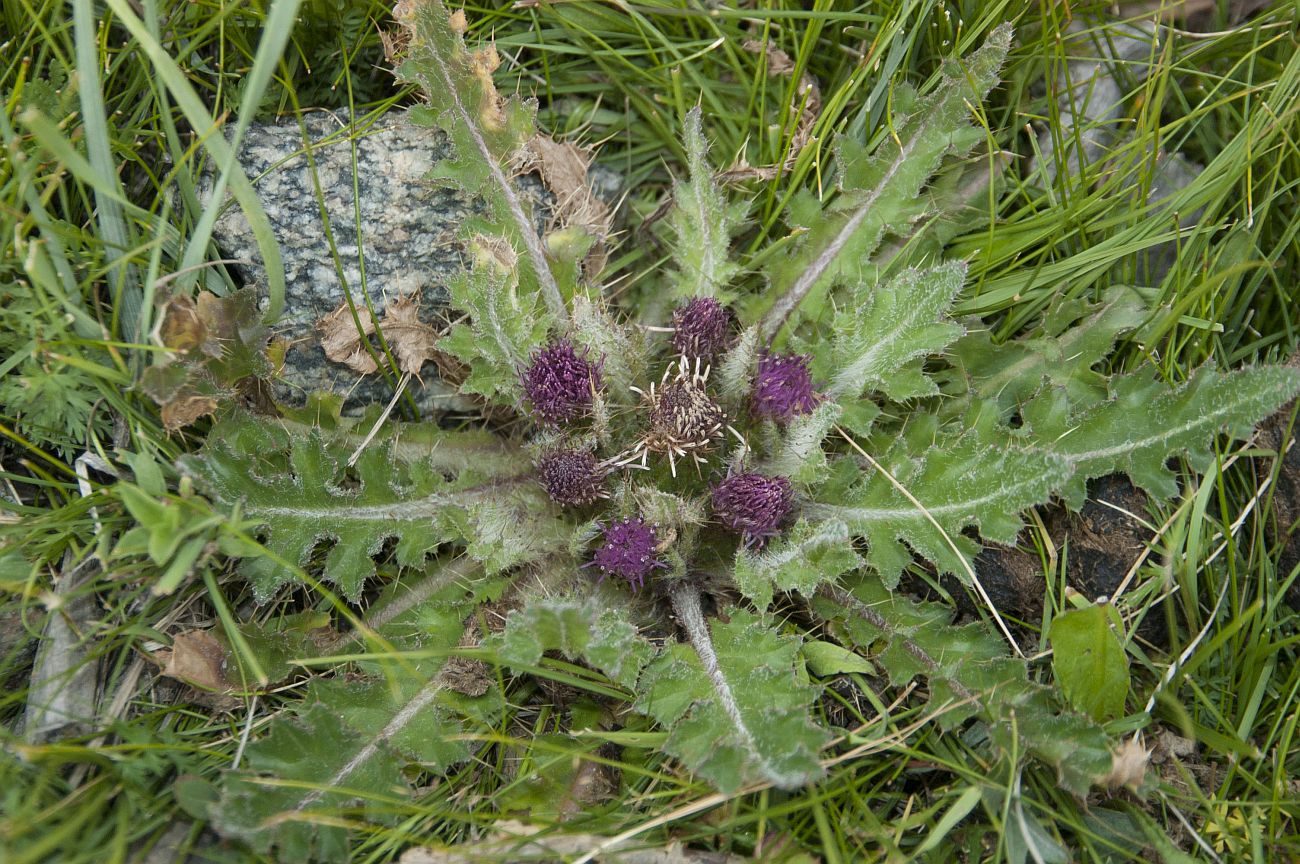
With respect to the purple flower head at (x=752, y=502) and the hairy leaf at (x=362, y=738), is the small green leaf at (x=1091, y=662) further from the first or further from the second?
the hairy leaf at (x=362, y=738)

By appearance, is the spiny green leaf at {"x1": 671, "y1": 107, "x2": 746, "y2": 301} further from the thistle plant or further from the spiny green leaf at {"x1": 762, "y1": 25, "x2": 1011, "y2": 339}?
the spiny green leaf at {"x1": 762, "y1": 25, "x2": 1011, "y2": 339}

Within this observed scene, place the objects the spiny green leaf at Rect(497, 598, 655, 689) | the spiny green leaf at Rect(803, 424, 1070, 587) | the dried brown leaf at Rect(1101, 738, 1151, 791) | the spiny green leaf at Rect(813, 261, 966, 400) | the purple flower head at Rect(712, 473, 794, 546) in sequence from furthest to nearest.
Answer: the spiny green leaf at Rect(813, 261, 966, 400), the purple flower head at Rect(712, 473, 794, 546), the spiny green leaf at Rect(803, 424, 1070, 587), the dried brown leaf at Rect(1101, 738, 1151, 791), the spiny green leaf at Rect(497, 598, 655, 689)

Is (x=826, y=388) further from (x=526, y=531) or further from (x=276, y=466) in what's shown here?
(x=276, y=466)

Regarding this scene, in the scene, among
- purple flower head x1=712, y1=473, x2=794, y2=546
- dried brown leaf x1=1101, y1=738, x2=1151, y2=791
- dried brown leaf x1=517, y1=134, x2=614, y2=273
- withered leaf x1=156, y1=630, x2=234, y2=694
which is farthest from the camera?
dried brown leaf x1=517, y1=134, x2=614, y2=273

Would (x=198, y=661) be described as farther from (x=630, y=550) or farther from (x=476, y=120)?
(x=476, y=120)

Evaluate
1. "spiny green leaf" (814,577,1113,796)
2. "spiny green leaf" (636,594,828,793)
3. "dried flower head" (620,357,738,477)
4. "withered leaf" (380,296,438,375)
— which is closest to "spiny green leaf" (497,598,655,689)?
"spiny green leaf" (636,594,828,793)

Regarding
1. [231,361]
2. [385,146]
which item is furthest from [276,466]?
[385,146]
